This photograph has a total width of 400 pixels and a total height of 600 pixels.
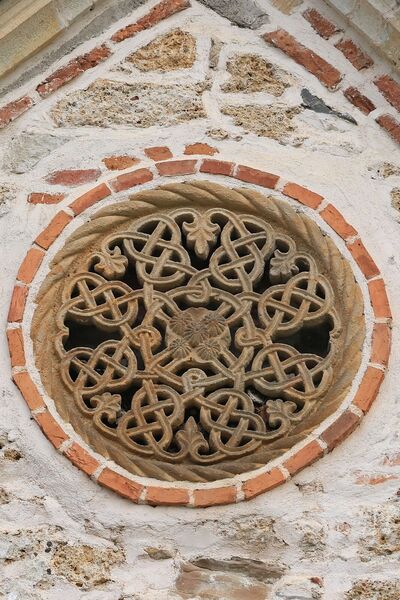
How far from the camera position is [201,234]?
262 inches

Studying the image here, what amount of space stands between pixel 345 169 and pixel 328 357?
98cm

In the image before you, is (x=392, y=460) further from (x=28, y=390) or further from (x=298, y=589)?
(x=28, y=390)

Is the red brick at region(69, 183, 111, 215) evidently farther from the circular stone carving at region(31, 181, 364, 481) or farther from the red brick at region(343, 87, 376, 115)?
the red brick at region(343, 87, 376, 115)

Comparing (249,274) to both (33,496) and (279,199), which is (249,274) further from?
(33,496)

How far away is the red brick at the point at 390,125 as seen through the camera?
696 centimetres

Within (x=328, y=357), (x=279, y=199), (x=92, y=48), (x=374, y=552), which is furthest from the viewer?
(x=92, y=48)

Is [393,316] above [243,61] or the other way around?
the other way around

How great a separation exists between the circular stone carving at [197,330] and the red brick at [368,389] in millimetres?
57

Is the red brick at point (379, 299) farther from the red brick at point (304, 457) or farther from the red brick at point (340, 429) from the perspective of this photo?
the red brick at point (304, 457)

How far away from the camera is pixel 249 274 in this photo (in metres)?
6.55

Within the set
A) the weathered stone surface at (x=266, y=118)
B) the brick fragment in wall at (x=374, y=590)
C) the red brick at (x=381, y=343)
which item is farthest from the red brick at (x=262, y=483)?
the weathered stone surface at (x=266, y=118)

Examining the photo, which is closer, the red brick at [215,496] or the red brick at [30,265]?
the red brick at [215,496]

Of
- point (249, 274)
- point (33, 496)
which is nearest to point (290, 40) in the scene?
point (249, 274)

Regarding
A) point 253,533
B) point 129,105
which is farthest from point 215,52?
point 253,533
